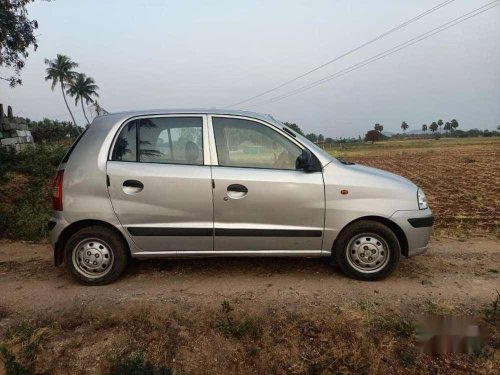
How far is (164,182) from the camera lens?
4.09 m

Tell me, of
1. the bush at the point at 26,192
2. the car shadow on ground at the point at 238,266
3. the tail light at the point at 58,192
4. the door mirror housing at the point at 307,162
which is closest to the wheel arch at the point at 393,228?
the car shadow on ground at the point at 238,266

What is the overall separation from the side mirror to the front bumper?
39.1 inches

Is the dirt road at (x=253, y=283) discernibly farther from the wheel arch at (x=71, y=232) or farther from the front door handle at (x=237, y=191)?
the front door handle at (x=237, y=191)

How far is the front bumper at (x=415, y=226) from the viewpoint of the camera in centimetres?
420

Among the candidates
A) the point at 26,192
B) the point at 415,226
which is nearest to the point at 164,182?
the point at 415,226

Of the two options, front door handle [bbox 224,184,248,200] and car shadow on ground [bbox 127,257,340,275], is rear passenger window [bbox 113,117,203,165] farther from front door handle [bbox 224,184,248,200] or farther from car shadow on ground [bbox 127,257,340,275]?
car shadow on ground [bbox 127,257,340,275]

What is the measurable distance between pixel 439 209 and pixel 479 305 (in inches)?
214

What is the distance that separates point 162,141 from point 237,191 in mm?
970

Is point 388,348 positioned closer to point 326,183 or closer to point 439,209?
point 326,183

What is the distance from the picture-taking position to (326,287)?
4.17m

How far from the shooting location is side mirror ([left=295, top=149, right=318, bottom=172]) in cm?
410

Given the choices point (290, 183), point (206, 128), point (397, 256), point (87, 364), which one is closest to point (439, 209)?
point (397, 256)

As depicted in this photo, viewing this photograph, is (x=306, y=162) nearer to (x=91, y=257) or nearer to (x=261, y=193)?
(x=261, y=193)

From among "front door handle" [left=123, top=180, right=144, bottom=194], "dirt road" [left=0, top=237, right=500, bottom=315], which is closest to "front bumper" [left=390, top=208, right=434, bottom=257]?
"dirt road" [left=0, top=237, right=500, bottom=315]
